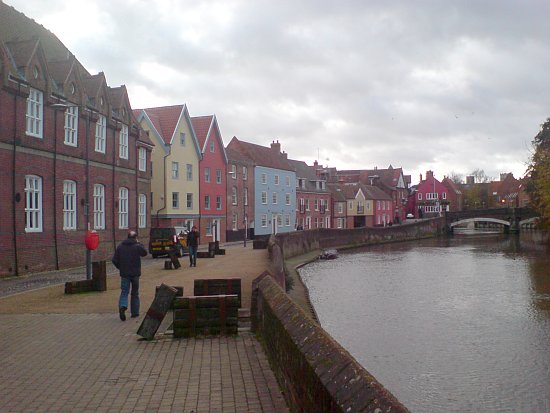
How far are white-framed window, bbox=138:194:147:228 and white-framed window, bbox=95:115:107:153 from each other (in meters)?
6.02

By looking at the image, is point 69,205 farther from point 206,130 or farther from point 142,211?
point 206,130

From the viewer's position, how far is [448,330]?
59.6ft

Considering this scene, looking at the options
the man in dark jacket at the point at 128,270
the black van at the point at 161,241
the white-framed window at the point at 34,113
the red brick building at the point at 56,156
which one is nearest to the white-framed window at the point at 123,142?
the red brick building at the point at 56,156

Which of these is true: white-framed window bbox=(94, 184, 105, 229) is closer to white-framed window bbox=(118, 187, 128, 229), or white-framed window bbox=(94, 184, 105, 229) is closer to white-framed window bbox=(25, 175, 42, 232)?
white-framed window bbox=(118, 187, 128, 229)

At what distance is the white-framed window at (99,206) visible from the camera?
2788 cm

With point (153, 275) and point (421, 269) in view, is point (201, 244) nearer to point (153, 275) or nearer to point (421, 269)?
point (421, 269)

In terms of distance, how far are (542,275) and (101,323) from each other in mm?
28311

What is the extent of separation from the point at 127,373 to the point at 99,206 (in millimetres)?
22246

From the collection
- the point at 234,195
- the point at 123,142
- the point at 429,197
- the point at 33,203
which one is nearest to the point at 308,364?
the point at 33,203

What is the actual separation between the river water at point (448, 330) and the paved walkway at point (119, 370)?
512cm

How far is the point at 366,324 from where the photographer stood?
62.3 ft

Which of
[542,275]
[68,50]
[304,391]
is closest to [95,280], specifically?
[304,391]

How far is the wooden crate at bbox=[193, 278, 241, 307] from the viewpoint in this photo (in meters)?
12.4

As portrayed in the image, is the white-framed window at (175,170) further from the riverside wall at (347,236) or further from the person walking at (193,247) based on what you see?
the person walking at (193,247)
